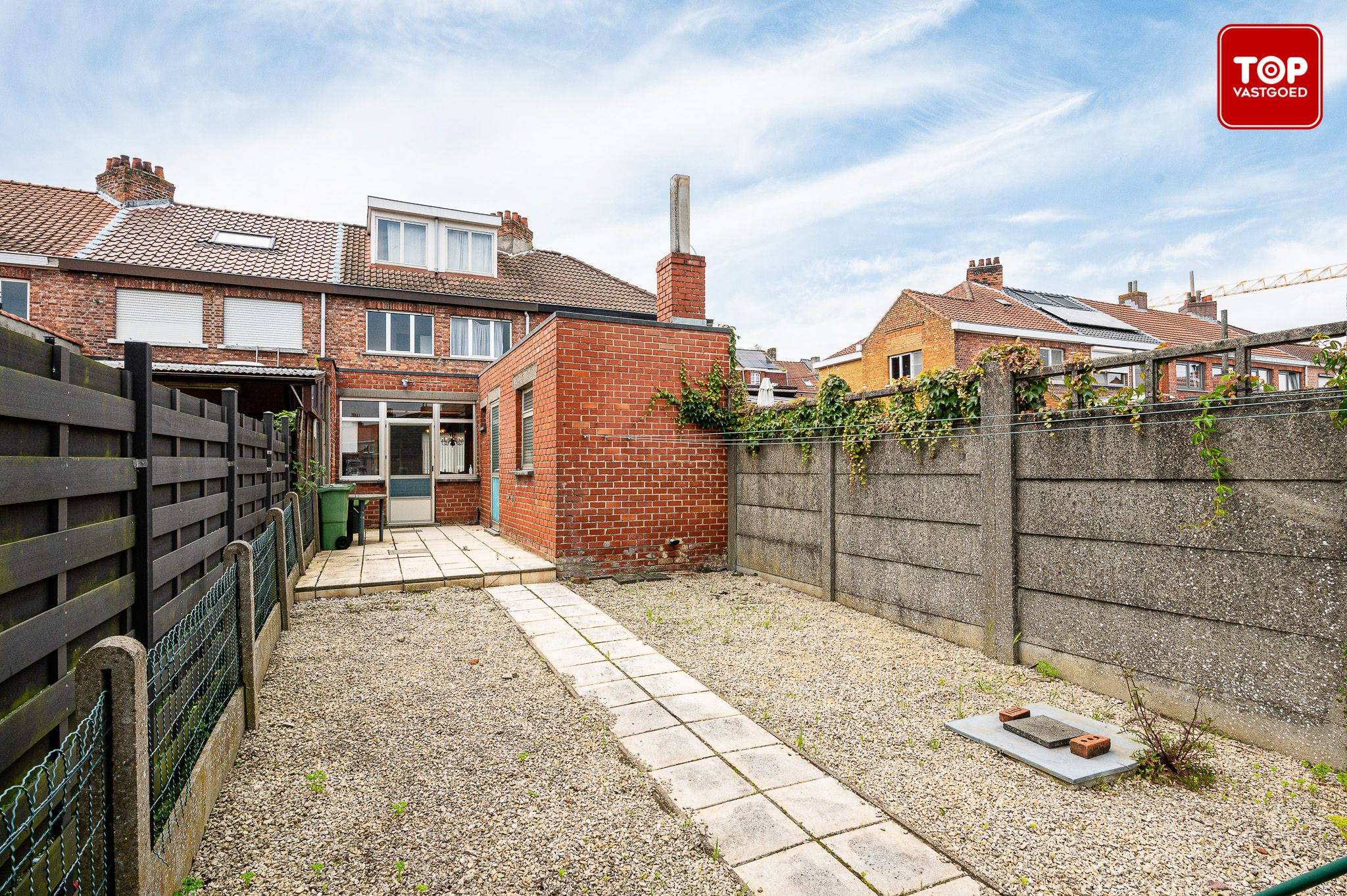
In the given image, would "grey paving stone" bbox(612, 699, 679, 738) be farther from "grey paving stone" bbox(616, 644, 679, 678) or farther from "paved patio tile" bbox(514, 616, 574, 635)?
"paved patio tile" bbox(514, 616, 574, 635)

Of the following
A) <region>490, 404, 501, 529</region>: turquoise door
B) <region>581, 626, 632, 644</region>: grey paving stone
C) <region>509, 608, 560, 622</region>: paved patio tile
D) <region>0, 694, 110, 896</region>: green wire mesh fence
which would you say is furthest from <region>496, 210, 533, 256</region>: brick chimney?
<region>0, 694, 110, 896</region>: green wire mesh fence

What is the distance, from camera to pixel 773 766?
3.17 meters

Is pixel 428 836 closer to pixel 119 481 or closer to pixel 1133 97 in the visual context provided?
pixel 119 481

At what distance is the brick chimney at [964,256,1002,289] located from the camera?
26.1 meters

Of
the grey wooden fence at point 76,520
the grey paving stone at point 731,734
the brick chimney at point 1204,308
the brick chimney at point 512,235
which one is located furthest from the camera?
the brick chimney at point 1204,308

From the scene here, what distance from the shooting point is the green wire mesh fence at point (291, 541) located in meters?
7.08

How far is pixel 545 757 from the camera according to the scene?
3.34m

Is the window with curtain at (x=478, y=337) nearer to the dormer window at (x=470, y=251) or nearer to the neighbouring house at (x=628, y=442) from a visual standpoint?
the dormer window at (x=470, y=251)

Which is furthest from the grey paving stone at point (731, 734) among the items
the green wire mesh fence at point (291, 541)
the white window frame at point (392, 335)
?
the white window frame at point (392, 335)

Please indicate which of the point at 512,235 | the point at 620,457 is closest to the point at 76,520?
the point at 620,457

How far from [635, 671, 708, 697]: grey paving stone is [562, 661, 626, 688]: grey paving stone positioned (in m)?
0.20

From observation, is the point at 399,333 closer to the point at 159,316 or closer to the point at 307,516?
the point at 159,316

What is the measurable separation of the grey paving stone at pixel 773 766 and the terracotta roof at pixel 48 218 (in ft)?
58.8

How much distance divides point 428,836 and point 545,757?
80 centimetres
